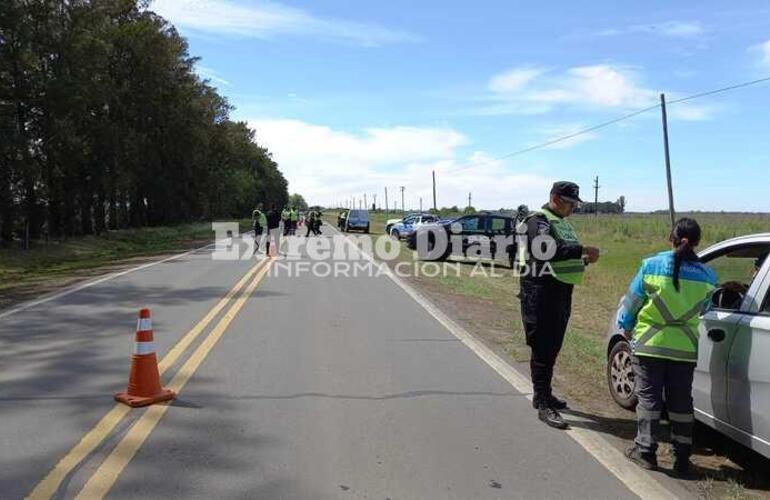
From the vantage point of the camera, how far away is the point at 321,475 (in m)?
4.49

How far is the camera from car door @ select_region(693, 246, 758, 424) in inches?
187

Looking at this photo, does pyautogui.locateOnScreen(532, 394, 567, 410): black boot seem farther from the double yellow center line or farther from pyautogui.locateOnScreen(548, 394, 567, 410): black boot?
the double yellow center line

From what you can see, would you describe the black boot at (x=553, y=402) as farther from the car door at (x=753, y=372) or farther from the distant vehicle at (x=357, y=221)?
the distant vehicle at (x=357, y=221)

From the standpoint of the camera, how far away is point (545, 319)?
5820 mm

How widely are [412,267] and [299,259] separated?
4.17m

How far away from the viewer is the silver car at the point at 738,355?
438cm

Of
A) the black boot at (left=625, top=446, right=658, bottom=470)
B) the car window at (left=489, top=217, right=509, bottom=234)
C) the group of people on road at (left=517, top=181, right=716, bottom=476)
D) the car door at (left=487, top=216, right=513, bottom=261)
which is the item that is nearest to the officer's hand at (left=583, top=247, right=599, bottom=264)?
the group of people on road at (left=517, top=181, right=716, bottom=476)

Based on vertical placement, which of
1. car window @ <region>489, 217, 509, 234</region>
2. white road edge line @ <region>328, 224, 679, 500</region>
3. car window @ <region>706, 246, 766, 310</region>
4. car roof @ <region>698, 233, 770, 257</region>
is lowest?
white road edge line @ <region>328, 224, 679, 500</region>

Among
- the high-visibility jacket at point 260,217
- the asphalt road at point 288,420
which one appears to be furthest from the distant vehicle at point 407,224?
the asphalt road at point 288,420

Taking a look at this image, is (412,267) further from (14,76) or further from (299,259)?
(14,76)

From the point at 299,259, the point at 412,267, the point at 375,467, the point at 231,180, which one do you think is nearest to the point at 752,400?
the point at 375,467

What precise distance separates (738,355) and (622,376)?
1.75 meters

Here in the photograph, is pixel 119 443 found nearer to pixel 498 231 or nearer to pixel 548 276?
pixel 548 276

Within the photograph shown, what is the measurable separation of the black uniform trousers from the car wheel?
28.6 inches
